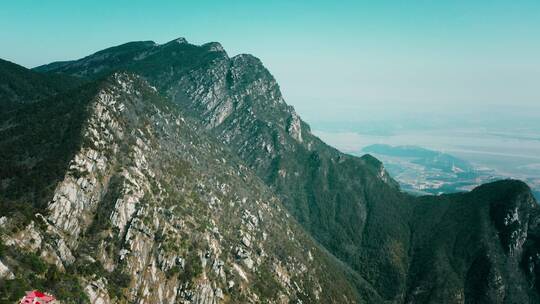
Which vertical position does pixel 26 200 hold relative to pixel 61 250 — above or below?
above

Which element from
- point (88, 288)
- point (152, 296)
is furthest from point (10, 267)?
point (152, 296)

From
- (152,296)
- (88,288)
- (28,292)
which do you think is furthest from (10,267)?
(152,296)

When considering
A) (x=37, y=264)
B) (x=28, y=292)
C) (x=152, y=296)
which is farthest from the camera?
(x=152, y=296)

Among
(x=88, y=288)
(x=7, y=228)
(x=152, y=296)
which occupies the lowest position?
(x=152, y=296)

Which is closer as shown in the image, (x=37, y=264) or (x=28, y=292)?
(x=28, y=292)

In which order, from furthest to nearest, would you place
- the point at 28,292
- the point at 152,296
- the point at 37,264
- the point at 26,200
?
the point at 152,296, the point at 26,200, the point at 37,264, the point at 28,292

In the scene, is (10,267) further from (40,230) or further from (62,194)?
(62,194)
